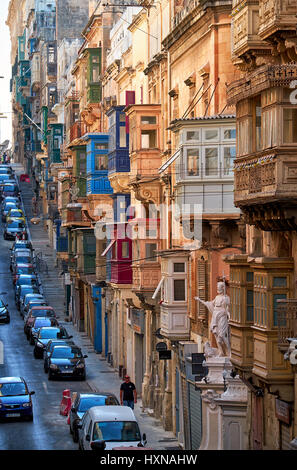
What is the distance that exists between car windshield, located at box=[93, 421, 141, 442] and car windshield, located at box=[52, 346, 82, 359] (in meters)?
20.9

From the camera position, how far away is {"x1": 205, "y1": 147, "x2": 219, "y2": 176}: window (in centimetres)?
3259

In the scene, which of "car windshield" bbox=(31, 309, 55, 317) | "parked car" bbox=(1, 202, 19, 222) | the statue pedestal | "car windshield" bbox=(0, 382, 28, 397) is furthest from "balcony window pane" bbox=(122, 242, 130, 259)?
"parked car" bbox=(1, 202, 19, 222)

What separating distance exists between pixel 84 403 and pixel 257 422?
457 inches

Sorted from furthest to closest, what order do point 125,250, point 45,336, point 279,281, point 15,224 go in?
point 15,224
point 45,336
point 125,250
point 279,281

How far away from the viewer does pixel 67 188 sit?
79375 mm

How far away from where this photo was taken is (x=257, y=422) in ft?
87.8

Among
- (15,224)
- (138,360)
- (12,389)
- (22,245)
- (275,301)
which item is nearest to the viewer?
(275,301)

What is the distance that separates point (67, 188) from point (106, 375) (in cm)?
2646

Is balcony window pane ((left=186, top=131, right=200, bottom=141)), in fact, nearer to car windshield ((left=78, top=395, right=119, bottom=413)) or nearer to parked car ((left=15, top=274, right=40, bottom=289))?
car windshield ((left=78, top=395, right=119, bottom=413))

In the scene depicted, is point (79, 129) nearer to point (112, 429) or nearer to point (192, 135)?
point (192, 135)

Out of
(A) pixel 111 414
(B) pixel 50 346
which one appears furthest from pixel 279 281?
(B) pixel 50 346

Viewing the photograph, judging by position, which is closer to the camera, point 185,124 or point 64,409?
point 185,124
